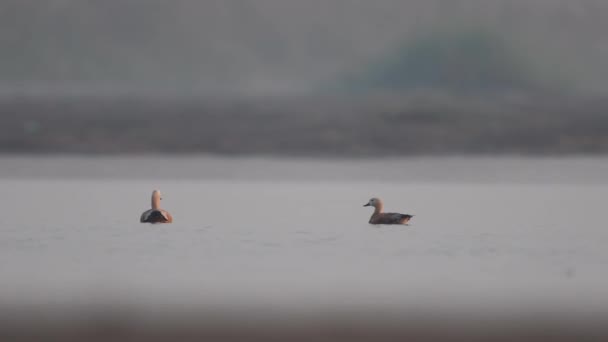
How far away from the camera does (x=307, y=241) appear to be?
1702 centimetres

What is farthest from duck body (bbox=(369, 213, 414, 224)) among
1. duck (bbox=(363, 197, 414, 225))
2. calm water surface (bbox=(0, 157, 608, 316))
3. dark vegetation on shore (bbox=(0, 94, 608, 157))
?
dark vegetation on shore (bbox=(0, 94, 608, 157))

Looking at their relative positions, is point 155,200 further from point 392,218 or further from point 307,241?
point 392,218

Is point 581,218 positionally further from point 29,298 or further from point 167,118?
point 167,118

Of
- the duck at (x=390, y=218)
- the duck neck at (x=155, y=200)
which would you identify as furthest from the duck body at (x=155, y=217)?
the duck at (x=390, y=218)

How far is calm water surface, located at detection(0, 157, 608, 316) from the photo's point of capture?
40.9ft

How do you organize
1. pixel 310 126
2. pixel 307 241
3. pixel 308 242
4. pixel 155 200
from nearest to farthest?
pixel 308 242 → pixel 307 241 → pixel 155 200 → pixel 310 126

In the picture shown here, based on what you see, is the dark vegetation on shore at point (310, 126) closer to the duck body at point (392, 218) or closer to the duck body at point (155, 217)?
the duck body at point (392, 218)

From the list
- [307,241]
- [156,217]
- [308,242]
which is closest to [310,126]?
[156,217]

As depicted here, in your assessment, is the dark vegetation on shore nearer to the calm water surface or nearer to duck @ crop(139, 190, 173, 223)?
the calm water surface

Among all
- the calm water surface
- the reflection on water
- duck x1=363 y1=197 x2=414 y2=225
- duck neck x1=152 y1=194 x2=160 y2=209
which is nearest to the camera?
the reflection on water

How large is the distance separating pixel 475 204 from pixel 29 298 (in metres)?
12.4

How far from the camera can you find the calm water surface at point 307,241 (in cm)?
1248

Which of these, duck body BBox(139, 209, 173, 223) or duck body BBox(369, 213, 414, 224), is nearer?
duck body BBox(139, 209, 173, 223)

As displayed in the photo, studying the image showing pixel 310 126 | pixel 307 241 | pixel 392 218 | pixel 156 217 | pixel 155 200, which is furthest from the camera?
pixel 310 126
